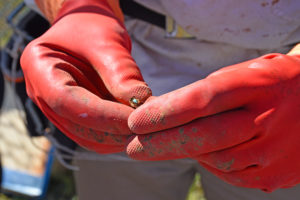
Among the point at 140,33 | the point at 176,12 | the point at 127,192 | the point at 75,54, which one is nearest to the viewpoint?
the point at 75,54

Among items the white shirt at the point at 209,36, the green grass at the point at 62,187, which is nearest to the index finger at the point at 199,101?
the white shirt at the point at 209,36

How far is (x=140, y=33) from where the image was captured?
Answer: 92cm

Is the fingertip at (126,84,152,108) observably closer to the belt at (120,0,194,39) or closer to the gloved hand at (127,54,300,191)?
the gloved hand at (127,54,300,191)

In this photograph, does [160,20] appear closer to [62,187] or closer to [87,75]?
[87,75]

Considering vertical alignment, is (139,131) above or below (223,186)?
above

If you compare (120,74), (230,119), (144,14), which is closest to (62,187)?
(144,14)

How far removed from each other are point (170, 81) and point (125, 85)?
28 centimetres

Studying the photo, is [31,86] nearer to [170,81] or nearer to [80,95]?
[80,95]

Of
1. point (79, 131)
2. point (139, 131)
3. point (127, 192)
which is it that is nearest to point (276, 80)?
point (139, 131)

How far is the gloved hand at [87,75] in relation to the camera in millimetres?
617

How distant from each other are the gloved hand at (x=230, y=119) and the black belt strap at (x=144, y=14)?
1.04 feet

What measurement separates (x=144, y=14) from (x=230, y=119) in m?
0.40

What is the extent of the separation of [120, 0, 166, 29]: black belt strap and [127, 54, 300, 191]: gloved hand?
0.32 meters

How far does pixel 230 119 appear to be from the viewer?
1.85ft
